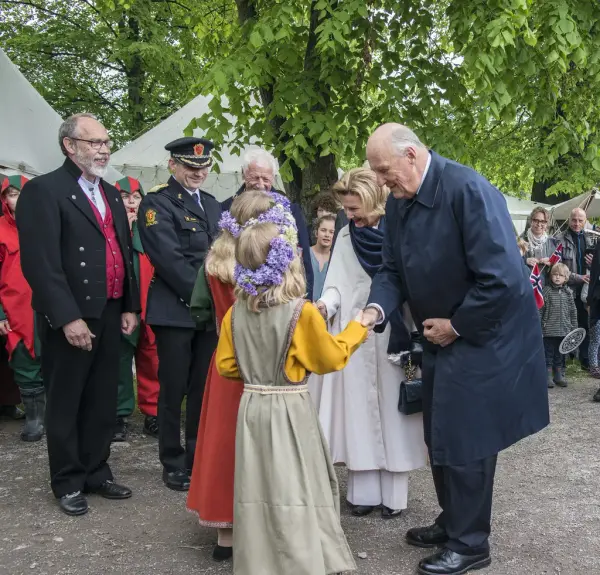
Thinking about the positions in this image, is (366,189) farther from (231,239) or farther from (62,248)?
(62,248)

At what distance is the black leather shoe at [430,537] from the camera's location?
384 centimetres

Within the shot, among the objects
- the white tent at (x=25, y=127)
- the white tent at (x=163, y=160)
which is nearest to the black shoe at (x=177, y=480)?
the white tent at (x=25, y=127)

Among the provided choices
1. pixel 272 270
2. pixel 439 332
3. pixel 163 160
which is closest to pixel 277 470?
pixel 272 270

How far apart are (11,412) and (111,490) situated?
2506 mm

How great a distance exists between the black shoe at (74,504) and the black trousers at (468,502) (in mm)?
2033

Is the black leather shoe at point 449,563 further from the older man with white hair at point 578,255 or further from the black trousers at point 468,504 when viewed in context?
the older man with white hair at point 578,255

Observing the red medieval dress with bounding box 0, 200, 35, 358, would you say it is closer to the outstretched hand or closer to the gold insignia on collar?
the gold insignia on collar

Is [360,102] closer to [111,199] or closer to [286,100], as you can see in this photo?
[286,100]

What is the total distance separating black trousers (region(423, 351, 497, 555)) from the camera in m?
3.48

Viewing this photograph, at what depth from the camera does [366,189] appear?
4199 mm

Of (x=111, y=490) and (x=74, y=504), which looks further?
(x=111, y=490)

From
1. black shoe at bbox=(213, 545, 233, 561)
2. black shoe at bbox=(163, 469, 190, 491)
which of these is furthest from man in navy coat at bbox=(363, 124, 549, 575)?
black shoe at bbox=(163, 469, 190, 491)

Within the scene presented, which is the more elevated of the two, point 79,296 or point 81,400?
point 79,296

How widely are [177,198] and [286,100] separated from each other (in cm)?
333
